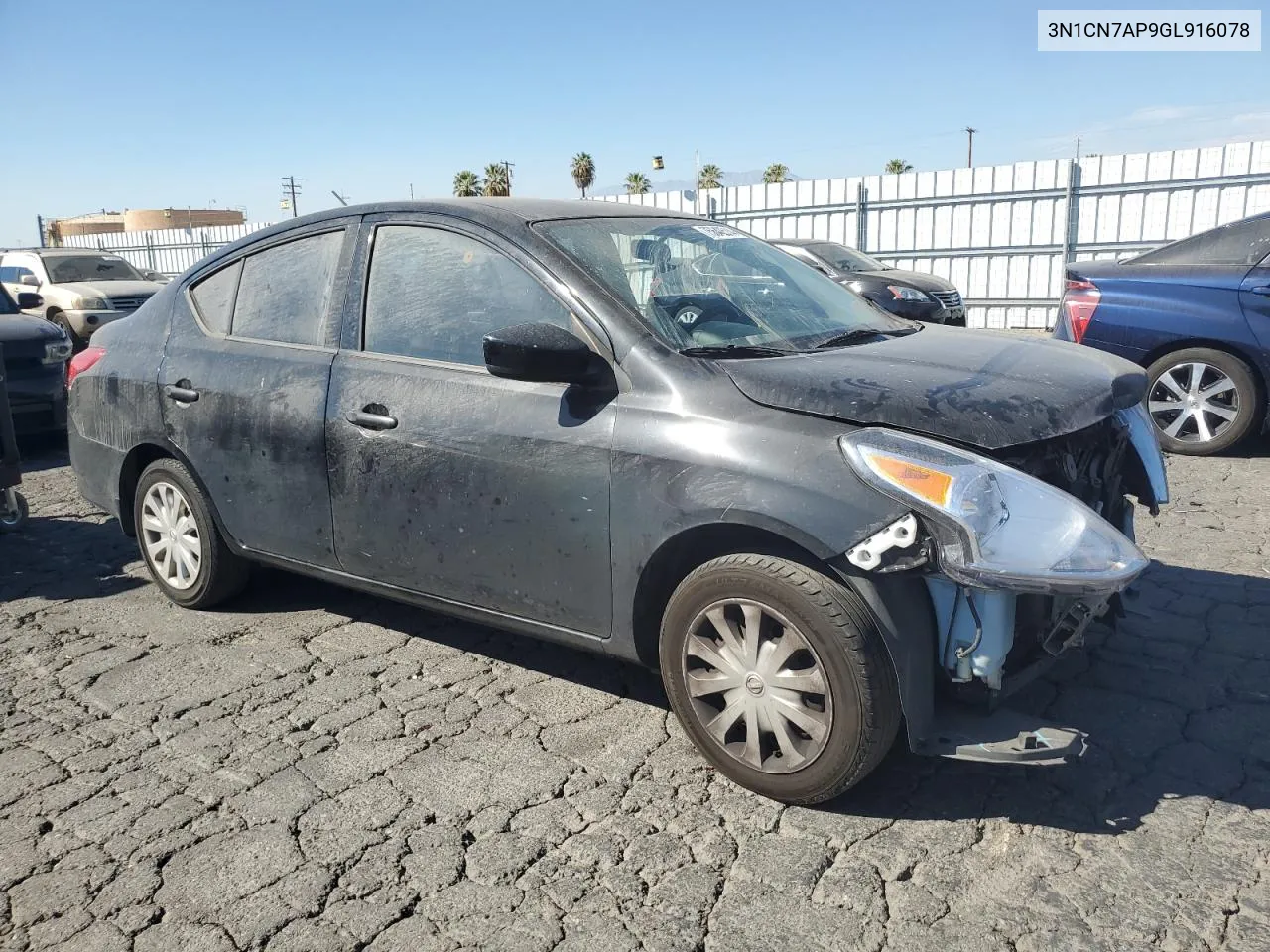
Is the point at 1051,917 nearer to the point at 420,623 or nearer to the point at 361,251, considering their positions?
the point at 420,623

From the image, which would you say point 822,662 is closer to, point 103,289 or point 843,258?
point 843,258

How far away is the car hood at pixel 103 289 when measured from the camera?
46.0ft

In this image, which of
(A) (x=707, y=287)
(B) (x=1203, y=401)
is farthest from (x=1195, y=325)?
(A) (x=707, y=287)

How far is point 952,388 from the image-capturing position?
289 centimetres

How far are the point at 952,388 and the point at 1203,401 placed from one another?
5.18 meters

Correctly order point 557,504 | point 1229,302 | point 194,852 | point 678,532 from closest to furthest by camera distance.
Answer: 1. point 194,852
2. point 678,532
3. point 557,504
4. point 1229,302

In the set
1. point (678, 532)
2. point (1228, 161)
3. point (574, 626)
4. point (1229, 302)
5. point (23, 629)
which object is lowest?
point (23, 629)

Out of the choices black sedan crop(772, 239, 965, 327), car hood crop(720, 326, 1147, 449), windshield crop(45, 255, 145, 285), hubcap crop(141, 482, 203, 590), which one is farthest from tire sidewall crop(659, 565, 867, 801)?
windshield crop(45, 255, 145, 285)

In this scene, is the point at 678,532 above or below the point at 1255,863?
above

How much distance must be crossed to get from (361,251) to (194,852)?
216cm

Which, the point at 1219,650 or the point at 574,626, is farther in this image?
the point at 1219,650

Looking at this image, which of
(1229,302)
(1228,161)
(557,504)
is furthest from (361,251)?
(1228,161)

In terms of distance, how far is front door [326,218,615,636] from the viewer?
10.4 feet

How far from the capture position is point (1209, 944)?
230cm
